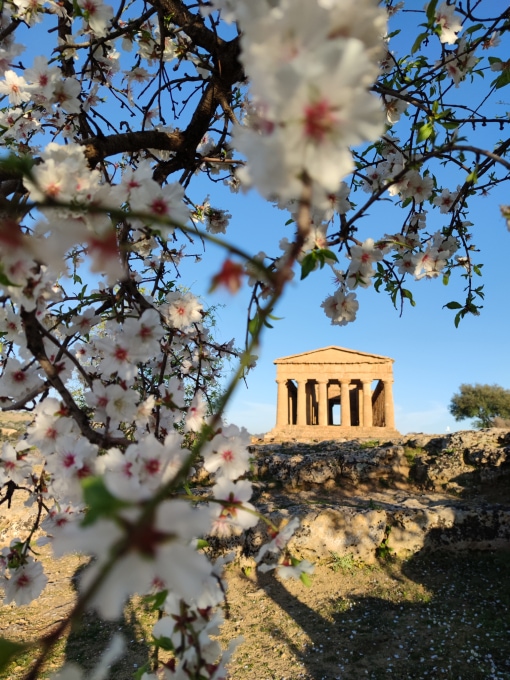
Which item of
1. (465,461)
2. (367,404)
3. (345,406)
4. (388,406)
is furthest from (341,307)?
(345,406)

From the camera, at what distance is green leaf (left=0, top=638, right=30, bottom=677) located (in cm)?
33

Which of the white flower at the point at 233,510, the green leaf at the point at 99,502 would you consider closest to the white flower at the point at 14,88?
the white flower at the point at 233,510

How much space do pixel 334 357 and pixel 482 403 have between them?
1228cm

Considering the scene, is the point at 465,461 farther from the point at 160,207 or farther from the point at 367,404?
the point at 367,404

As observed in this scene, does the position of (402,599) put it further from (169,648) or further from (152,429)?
(169,648)

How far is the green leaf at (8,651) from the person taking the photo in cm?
33

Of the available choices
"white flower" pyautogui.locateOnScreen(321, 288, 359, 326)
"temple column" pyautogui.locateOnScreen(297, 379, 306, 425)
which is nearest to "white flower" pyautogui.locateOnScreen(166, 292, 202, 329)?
"white flower" pyautogui.locateOnScreen(321, 288, 359, 326)

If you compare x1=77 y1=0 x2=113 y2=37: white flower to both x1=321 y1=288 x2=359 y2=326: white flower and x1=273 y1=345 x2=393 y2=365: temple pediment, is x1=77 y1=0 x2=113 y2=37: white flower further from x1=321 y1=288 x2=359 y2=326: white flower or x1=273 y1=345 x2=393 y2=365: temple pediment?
x1=273 y1=345 x2=393 y2=365: temple pediment

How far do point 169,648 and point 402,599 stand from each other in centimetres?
459

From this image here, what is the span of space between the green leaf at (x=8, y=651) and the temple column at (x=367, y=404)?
1027 inches

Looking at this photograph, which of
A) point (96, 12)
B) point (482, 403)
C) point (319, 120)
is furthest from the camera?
point (482, 403)

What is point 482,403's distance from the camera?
104ft

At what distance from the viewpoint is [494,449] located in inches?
294

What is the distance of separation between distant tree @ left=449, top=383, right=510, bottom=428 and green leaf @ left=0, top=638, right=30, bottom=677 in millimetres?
33996
